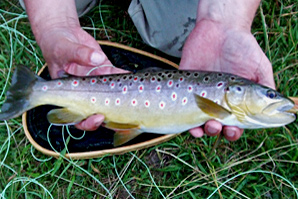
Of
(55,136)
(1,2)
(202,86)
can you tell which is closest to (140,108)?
(202,86)

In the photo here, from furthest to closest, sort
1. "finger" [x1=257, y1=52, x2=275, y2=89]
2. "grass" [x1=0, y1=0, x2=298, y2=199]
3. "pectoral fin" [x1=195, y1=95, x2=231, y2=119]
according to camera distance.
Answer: "grass" [x1=0, y1=0, x2=298, y2=199]
"finger" [x1=257, y1=52, x2=275, y2=89]
"pectoral fin" [x1=195, y1=95, x2=231, y2=119]

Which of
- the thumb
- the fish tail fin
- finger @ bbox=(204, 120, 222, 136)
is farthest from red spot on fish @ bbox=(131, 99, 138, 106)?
the fish tail fin

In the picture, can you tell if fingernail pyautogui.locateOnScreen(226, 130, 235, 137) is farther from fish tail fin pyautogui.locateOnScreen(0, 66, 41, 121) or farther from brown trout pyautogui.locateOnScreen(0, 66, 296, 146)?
fish tail fin pyautogui.locateOnScreen(0, 66, 41, 121)

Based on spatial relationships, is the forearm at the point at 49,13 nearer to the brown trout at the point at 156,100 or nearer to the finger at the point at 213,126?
the brown trout at the point at 156,100

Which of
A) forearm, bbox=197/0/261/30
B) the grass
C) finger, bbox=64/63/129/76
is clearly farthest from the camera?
the grass

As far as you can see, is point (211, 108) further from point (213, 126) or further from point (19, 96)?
point (19, 96)

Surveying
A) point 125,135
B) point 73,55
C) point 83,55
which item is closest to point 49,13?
point 73,55

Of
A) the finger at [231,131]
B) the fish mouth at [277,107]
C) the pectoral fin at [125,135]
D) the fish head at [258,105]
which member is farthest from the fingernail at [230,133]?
the pectoral fin at [125,135]
